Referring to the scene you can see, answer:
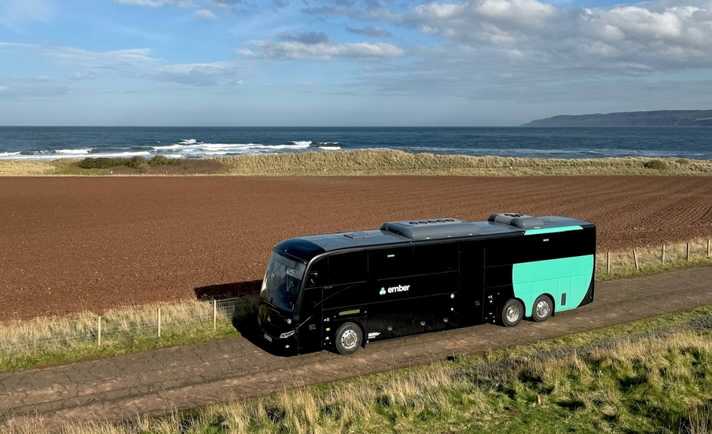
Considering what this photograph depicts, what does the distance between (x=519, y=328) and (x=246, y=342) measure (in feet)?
24.0

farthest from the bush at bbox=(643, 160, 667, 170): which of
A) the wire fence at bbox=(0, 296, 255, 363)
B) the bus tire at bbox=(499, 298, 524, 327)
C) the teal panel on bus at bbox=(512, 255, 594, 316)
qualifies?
the wire fence at bbox=(0, 296, 255, 363)

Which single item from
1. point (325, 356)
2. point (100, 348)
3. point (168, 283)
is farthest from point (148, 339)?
point (168, 283)

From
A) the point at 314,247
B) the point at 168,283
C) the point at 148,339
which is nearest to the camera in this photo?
the point at 314,247

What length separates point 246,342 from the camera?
16469mm

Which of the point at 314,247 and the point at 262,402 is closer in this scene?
the point at 262,402

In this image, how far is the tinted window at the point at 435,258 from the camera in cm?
1617

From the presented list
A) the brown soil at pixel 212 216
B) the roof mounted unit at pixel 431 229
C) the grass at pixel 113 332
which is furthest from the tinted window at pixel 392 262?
the brown soil at pixel 212 216

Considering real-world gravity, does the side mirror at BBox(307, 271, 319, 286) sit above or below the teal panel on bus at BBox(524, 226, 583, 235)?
below

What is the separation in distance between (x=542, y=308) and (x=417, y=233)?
4.86m

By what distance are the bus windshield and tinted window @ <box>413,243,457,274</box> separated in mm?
3000

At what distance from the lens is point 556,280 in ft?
61.2

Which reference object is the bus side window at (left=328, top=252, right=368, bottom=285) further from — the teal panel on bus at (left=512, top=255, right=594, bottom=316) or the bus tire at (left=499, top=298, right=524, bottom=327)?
the teal panel on bus at (left=512, top=255, right=594, bottom=316)

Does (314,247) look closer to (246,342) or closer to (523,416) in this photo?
(246,342)

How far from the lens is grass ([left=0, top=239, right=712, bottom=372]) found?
1521 centimetres
